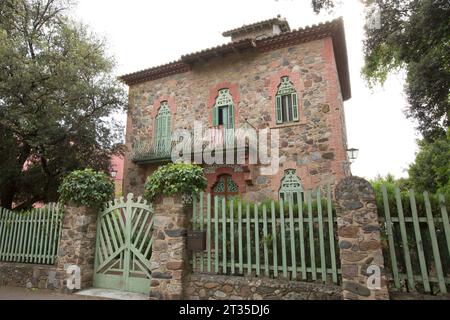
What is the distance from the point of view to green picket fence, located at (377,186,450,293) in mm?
3814

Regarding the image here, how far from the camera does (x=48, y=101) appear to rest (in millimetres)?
9672

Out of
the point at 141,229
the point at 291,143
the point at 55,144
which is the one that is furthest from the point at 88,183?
the point at 291,143

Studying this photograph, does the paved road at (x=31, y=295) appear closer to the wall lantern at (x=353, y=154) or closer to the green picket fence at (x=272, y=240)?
the green picket fence at (x=272, y=240)

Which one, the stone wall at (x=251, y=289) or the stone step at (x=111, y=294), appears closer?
the stone wall at (x=251, y=289)

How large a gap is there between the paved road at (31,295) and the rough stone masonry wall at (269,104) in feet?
19.9

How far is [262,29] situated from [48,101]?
9296 mm

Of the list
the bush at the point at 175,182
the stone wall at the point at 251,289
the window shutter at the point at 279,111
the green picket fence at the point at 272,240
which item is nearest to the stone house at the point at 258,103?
the window shutter at the point at 279,111

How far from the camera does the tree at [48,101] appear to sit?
926 cm

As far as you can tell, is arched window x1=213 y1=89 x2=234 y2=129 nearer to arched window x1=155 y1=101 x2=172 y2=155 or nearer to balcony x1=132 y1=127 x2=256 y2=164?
balcony x1=132 y1=127 x2=256 y2=164

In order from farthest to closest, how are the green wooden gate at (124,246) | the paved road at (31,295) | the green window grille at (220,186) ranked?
the green window grille at (220,186) → the green wooden gate at (124,246) → the paved road at (31,295)

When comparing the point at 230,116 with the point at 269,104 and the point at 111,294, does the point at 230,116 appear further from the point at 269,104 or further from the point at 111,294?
the point at 111,294

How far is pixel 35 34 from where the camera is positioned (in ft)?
34.1

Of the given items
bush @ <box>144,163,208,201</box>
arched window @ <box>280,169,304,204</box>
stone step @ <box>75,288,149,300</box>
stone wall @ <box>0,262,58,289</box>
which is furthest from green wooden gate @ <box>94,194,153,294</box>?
arched window @ <box>280,169,304,204</box>
